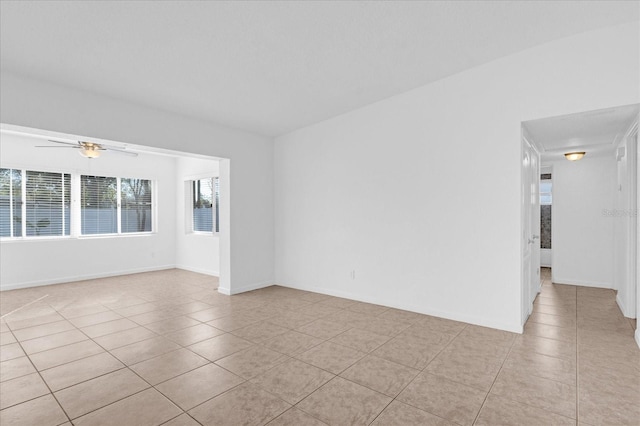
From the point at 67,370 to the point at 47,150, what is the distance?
17.3ft

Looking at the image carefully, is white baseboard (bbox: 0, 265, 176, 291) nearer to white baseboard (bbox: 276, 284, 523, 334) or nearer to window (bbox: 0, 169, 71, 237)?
window (bbox: 0, 169, 71, 237)

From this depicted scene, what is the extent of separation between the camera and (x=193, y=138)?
15.9ft

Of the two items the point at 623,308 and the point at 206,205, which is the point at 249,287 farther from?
the point at 623,308

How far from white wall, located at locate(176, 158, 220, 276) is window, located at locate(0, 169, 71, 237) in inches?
86.2

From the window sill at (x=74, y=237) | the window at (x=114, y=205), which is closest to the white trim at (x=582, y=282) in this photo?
the window sill at (x=74, y=237)

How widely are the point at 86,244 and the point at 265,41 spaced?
6.13 meters

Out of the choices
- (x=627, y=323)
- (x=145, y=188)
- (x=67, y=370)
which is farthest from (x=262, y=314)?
(x=145, y=188)

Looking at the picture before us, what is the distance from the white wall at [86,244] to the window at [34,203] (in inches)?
8.3

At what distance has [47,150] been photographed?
6188mm

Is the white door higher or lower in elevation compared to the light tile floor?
higher

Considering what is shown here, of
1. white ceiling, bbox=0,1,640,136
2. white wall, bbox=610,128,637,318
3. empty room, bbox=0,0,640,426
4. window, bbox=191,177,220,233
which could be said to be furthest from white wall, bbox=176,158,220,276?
white wall, bbox=610,128,637,318

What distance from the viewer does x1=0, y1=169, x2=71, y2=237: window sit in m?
5.88

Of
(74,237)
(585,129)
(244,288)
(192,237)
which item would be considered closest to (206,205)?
(192,237)

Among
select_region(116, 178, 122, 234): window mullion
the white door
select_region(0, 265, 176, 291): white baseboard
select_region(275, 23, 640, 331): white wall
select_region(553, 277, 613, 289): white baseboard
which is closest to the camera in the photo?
select_region(275, 23, 640, 331): white wall
